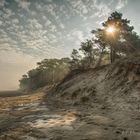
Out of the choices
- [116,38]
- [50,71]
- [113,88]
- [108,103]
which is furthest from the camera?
[50,71]

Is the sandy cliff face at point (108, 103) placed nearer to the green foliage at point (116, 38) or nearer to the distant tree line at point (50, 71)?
the green foliage at point (116, 38)

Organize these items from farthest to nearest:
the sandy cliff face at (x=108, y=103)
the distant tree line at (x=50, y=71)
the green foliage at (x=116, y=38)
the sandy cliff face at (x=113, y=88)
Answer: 1. the distant tree line at (x=50, y=71)
2. the green foliage at (x=116, y=38)
3. the sandy cliff face at (x=113, y=88)
4. the sandy cliff face at (x=108, y=103)

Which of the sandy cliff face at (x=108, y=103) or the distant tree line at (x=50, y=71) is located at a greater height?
the distant tree line at (x=50, y=71)

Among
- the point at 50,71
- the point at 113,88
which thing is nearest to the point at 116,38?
the point at 113,88

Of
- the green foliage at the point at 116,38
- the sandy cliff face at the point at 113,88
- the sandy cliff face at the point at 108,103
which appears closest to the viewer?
the sandy cliff face at the point at 108,103

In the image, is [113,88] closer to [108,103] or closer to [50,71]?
[108,103]

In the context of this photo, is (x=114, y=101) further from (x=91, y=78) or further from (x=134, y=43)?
(x=134, y=43)

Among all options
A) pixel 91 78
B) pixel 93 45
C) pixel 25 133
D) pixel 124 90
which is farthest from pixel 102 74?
pixel 93 45

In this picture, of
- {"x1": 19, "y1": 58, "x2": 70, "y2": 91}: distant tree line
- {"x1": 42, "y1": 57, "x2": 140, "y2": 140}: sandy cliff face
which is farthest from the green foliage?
{"x1": 19, "y1": 58, "x2": 70, "y2": 91}: distant tree line

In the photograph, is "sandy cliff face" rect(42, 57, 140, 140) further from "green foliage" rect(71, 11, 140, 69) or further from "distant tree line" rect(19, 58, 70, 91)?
"distant tree line" rect(19, 58, 70, 91)

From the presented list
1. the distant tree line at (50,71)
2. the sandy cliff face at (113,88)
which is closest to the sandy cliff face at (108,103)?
the sandy cliff face at (113,88)

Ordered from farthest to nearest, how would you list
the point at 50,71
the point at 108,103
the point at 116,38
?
1. the point at 50,71
2. the point at 116,38
3. the point at 108,103

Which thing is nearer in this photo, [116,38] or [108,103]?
[108,103]

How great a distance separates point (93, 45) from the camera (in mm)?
53875
